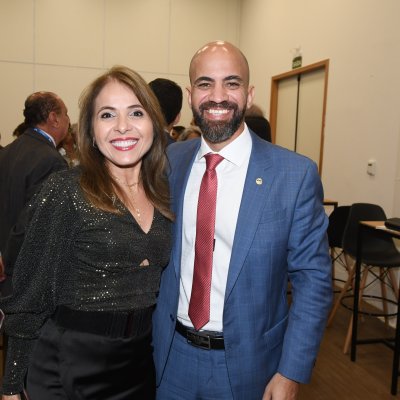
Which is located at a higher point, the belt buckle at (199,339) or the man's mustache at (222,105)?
the man's mustache at (222,105)

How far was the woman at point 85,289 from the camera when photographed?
1.35m

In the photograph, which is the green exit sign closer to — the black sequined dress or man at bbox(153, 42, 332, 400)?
man at bbox(153, 42, 332, 400)

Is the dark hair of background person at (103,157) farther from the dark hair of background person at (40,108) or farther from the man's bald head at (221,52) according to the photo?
the dark hair of background person at (40,108)

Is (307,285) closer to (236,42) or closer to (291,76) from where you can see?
(291,76)

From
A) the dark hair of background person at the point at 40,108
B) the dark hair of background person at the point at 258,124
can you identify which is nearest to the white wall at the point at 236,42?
the dark hair of background person at the point at 258,124

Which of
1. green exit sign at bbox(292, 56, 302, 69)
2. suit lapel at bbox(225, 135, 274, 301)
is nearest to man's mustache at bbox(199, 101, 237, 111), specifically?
suit lapel at bbox(225, 135, 274, 301)

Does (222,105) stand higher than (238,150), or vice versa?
(222,105)

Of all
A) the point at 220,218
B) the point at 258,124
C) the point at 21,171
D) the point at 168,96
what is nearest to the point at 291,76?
the point at 258,124

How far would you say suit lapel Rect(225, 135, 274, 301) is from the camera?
147 centimetres

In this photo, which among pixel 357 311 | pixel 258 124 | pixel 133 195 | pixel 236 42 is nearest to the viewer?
pixel 133 195

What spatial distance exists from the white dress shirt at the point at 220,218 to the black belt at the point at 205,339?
0.07ft

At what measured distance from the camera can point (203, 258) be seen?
1.54 metres

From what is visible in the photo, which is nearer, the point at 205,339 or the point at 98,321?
the point at 98,321

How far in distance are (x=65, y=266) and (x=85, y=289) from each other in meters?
0.10
